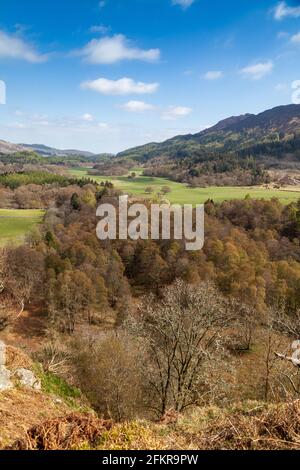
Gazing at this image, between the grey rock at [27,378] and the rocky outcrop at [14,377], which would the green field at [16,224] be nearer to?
the rocky outcrop at [14,377]

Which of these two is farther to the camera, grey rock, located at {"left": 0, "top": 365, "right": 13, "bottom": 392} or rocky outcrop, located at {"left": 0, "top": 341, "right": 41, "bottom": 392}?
rocky outcrop, located at {"left": 0, "top": 341, "right": 41, "bottom": 392}

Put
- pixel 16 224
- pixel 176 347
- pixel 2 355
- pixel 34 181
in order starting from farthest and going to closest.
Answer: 1. pixel 34 181
2. pixel 16 224
3. pixel 176 347
4. pixel 2 355

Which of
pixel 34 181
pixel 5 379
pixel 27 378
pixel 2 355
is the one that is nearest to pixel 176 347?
pixel 27 378

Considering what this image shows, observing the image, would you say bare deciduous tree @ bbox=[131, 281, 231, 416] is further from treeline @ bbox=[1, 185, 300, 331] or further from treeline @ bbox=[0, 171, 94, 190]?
treeline @ bbox=[0, 171, 94, 190]

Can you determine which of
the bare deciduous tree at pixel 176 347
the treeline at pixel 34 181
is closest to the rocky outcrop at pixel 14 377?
the bare deciduous tree at pixel 176 347

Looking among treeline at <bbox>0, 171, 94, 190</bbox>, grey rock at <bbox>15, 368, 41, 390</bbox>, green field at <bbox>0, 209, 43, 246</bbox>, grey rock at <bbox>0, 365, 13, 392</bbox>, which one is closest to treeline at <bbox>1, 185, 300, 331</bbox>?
green field at <bbox>0, 209, 43, 246</bbox>

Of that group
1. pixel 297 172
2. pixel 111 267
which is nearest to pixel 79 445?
pixel 111 267

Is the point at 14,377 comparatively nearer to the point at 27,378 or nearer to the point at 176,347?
the point at 27,378
